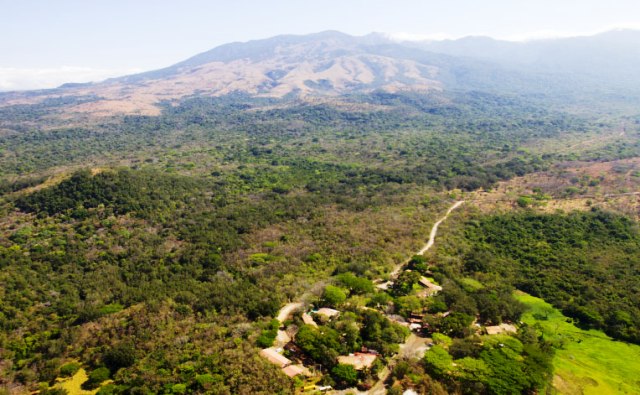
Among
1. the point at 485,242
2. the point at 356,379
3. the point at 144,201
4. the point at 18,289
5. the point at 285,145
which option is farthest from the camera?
the point at 285,145

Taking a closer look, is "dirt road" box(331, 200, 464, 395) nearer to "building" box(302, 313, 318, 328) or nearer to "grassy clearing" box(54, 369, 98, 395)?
"building" box(302, 313, 318, 328)

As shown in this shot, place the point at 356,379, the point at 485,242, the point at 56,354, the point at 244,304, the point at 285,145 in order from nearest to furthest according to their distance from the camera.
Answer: the point at 356,379, the point at 56,354, the point at 244,304, the point at 485,242, the point at 285,145

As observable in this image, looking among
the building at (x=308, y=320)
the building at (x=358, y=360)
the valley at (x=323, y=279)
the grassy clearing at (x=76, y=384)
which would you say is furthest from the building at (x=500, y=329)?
the grassy clearing at (x=76, y=384)

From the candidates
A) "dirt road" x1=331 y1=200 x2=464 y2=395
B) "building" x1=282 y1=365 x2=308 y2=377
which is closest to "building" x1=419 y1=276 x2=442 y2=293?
"dirt road" x1=331 y1=200 x2=464 y2=395

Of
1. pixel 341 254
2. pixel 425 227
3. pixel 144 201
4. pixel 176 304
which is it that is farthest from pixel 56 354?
pixel 425 227

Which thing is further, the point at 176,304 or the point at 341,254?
the point at 341,254

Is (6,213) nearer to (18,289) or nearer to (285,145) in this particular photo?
(18,289)

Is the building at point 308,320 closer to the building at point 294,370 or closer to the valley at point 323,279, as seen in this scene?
the valley at point 323,279

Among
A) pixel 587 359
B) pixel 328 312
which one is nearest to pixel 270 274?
pixel 328 312

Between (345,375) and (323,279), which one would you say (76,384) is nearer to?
(345,375)
